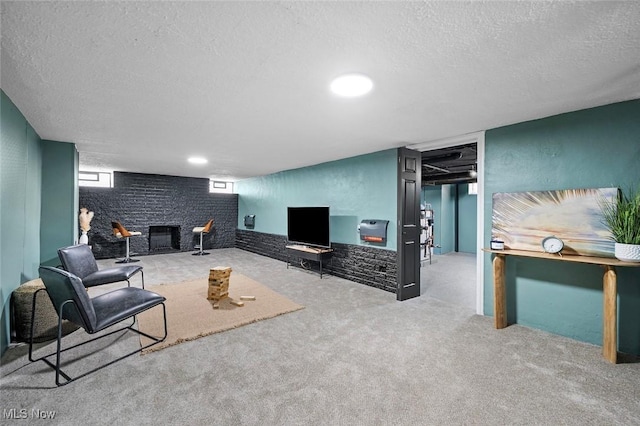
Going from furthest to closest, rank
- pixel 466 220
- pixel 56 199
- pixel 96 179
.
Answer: pixel 466 220 < pixel 96 179 < pixel 56 199

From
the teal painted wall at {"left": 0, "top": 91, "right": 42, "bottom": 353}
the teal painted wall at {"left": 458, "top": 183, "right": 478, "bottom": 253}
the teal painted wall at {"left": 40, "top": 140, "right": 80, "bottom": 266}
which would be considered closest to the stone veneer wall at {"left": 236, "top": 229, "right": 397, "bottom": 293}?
the teal painted wall at {"left": 40, "top": 140, "right": 80, "bottom": 266}

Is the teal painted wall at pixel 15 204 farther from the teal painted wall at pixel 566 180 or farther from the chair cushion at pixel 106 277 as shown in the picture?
the teal painted wall at pixel 566 180

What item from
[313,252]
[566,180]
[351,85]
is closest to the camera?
[351,85]

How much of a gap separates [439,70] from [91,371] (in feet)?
11.0

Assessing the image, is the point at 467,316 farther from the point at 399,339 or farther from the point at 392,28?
the point at 392,28

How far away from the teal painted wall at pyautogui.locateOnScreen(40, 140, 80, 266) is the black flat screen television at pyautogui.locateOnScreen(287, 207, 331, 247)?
3461 mm

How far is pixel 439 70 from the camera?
5.78 feet

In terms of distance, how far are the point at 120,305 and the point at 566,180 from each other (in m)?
4.28

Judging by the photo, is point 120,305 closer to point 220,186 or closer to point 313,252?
point 313,252

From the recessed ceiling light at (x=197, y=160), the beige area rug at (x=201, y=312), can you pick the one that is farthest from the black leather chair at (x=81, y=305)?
the recessed ceiling light at (x=197, y=160)

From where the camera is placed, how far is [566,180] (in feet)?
8.49

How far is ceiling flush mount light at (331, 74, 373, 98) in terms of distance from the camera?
1858 mm

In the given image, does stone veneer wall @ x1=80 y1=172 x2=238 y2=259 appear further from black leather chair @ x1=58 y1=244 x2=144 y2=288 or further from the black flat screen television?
black leather chair @ x1=58 y1=244 x2=144 y2=288

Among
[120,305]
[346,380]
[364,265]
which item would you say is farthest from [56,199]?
[364,265]
